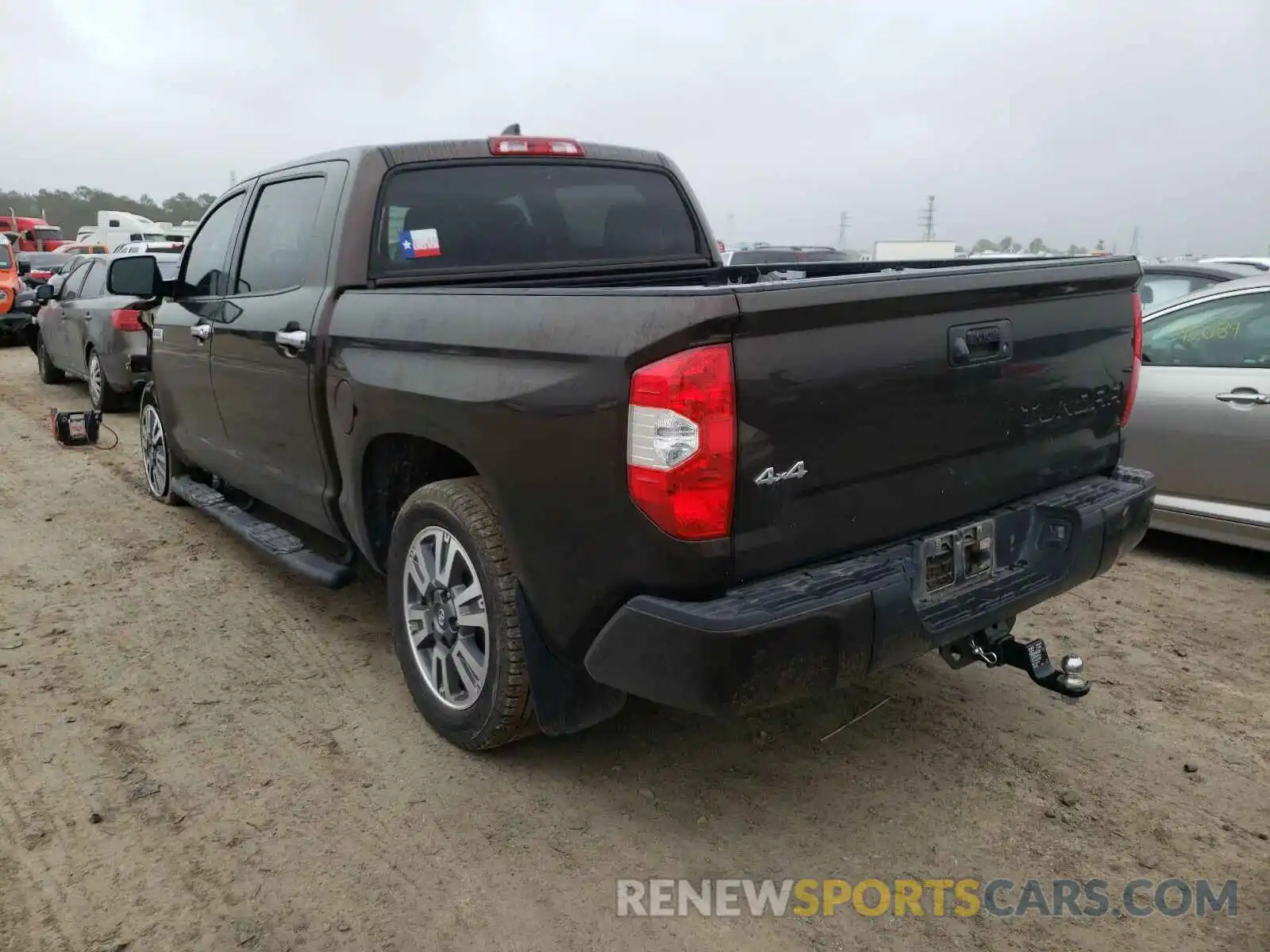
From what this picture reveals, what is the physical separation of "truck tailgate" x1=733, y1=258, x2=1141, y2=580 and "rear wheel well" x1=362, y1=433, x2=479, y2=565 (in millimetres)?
1267

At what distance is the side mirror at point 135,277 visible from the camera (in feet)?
16.3

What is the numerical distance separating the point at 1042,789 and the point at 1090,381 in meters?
1.33

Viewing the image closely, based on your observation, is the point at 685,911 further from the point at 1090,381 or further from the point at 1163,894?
the point at 1090,381

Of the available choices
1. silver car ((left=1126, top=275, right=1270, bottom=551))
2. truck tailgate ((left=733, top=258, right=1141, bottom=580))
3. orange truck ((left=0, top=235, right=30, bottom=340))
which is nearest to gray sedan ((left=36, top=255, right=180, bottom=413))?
orange truck ((left=0, top=235, right=30, bottom=340))

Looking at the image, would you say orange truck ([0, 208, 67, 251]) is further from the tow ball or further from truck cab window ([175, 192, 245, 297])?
the tow ball

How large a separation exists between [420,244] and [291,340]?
63 centimetres

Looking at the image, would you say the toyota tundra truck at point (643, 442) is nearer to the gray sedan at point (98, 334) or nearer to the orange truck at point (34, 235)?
the gray sedan at point (98, 334)

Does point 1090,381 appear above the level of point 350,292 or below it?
below

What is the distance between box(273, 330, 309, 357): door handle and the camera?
12.1 ft

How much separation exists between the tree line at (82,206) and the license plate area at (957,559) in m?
76.1

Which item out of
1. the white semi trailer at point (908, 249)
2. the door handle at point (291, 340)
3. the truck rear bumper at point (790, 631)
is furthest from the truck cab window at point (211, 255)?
the white semi trailer at point (908, 249)

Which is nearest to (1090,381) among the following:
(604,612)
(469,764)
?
(604,612)

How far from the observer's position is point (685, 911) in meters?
2.51

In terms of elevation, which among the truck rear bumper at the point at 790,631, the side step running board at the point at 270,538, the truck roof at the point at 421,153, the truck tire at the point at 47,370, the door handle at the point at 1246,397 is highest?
the truck roof at the point at 421,153
